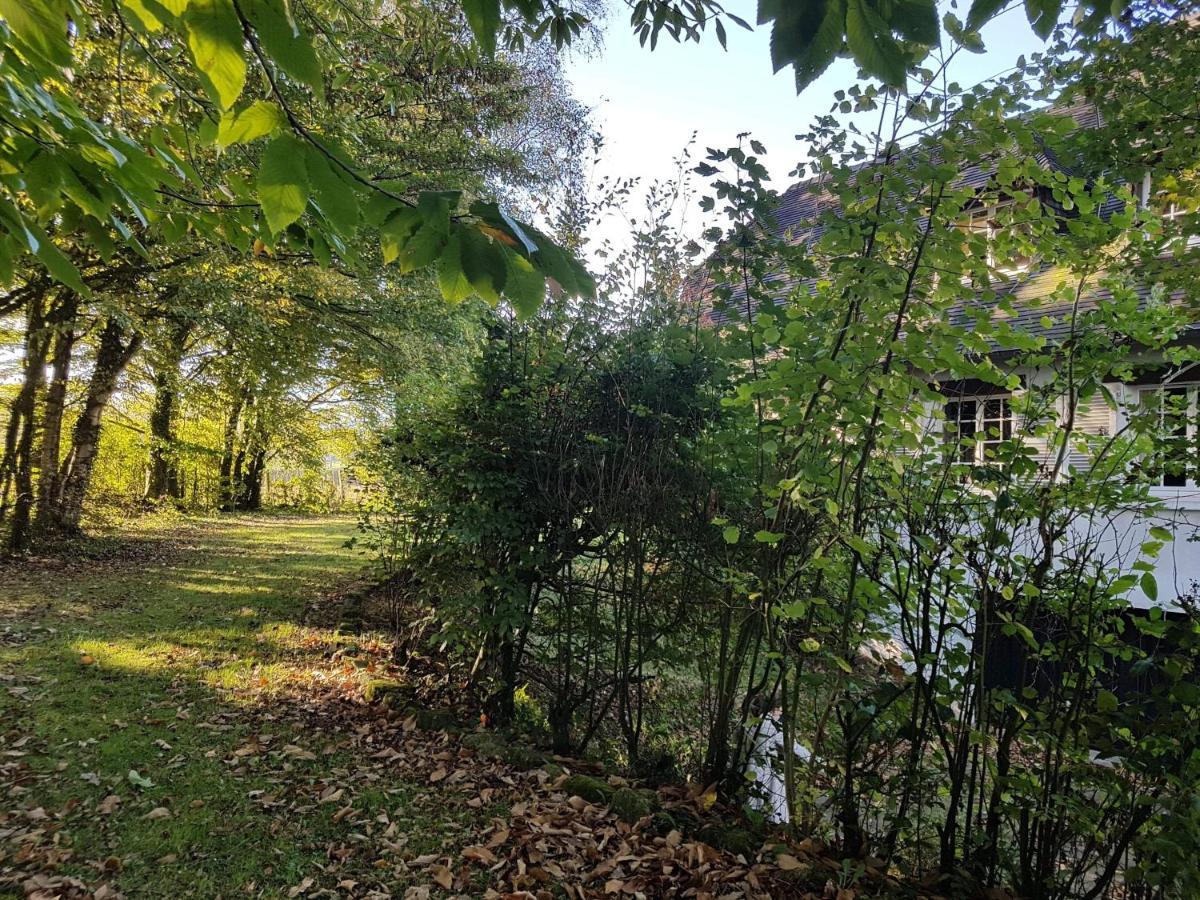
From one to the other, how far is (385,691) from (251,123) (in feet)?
16.4

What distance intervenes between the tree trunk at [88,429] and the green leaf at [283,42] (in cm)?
1194

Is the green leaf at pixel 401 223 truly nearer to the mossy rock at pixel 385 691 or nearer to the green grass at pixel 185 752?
the green grass at pixel 185 752

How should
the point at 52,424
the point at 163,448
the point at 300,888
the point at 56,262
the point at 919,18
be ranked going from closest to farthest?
the point at 919,18
the point at 56,262
the point at 300,888
the point at 52,424
the point at 163,448

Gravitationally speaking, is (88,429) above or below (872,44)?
below

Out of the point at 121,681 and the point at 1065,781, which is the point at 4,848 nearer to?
the point at 121,681

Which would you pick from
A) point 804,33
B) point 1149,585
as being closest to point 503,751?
point 1149,585

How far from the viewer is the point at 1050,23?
1.25 m

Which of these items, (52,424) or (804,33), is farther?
(52,424)

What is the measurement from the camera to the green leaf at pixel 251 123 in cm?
112

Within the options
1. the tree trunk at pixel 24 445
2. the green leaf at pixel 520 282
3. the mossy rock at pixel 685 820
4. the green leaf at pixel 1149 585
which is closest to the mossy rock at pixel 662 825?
the mossy rock at pixel 685 820

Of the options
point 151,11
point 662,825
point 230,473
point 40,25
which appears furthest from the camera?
point 230,473

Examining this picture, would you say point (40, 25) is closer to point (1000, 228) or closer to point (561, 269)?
point (561, 269)

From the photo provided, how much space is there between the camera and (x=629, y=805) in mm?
3408

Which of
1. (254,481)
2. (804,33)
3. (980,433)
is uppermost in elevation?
(804,33)
